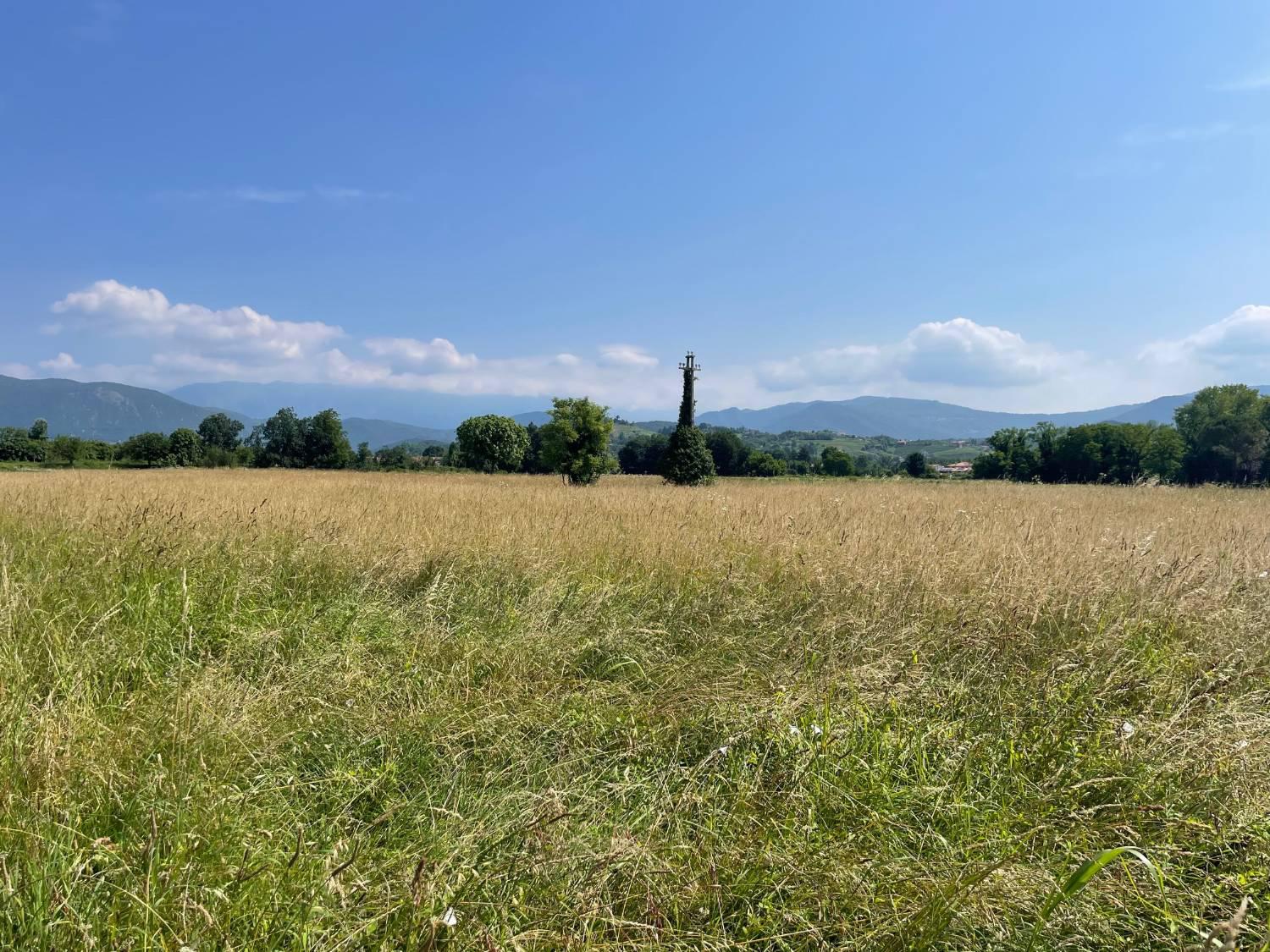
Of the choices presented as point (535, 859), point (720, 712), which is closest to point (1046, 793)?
point (720, 712)

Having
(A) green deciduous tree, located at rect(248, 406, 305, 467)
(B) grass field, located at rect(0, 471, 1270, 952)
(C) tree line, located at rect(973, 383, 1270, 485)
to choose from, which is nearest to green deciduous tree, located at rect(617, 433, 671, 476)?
(A) green deciduous tree, located at rect(248, 406, 305, 467)

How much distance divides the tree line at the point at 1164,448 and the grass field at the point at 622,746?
44.2 meters

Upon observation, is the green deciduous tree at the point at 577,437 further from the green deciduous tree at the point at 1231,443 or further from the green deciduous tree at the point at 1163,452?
the green deciduous tree at the point at 1163,452

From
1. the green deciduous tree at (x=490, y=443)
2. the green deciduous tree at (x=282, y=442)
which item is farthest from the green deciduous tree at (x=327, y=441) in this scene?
the green deciduous tree at (x=490, y=443)

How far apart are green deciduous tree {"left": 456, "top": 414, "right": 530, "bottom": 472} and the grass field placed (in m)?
54.5

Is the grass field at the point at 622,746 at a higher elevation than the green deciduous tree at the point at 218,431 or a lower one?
lower

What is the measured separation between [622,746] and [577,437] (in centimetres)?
3107

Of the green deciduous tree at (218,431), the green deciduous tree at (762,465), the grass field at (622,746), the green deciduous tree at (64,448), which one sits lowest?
the grass field at (622,746)

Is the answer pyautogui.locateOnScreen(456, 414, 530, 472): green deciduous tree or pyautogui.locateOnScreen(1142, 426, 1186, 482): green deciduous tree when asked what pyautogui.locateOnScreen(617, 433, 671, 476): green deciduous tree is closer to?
pyautogui.locateOnScreen(456, 414, 530, 472): green deciduous tree

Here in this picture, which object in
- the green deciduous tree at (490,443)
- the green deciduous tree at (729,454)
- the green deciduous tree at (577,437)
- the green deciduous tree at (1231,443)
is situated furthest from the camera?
the green deciduous tree at (729,454)

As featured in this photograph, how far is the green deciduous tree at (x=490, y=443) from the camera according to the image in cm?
5866

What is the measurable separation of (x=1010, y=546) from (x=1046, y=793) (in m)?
3.58

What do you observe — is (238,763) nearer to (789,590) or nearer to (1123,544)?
(789,590)

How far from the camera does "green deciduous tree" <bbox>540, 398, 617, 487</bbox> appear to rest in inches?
1312
